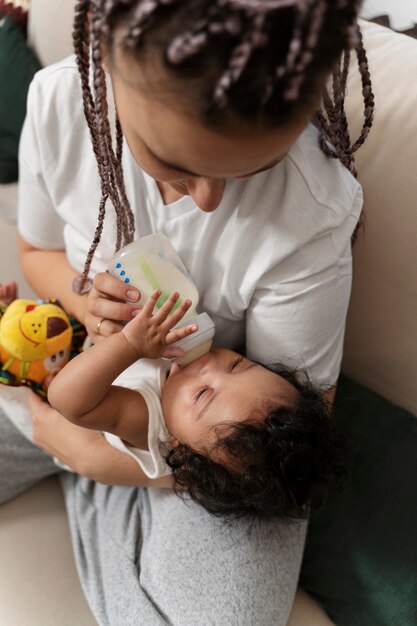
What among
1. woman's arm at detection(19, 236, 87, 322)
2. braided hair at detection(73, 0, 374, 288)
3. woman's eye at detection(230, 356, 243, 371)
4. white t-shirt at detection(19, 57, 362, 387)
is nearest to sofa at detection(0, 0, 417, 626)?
white t-shirt at detection(19, 57, 362, 387)

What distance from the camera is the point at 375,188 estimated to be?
3.65 feet

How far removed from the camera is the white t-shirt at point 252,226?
2.97ft

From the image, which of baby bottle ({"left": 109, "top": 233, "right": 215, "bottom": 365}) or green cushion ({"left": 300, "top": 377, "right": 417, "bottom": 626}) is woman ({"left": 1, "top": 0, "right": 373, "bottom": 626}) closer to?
baby bottle ({"left": 109, "top": 233, "right": 215, "bottom": 365})

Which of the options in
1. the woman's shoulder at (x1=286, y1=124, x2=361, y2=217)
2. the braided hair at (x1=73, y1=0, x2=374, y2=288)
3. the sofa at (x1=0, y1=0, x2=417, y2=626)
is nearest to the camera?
the braided hair at (x1=73, y1=0, x2=374, y2=288)

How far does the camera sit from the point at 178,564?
1086 millimetres

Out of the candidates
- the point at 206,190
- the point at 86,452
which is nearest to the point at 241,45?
the point at 206,190

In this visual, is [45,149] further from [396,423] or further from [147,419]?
[396,423]

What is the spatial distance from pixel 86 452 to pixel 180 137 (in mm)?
752

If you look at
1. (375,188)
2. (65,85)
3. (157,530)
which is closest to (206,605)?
(157,530)

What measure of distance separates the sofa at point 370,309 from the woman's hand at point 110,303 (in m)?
0.47

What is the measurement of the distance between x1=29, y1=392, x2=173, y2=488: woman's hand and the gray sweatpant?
0.23 ft

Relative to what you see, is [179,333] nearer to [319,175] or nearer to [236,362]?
[236,362]

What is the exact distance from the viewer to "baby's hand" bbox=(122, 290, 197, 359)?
0.94m

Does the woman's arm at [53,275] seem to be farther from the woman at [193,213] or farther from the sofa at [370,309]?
the sofa at [370,309]
